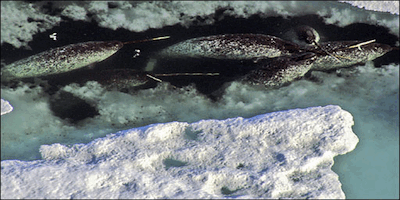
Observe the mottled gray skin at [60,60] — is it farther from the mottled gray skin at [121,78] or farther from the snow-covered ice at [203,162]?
the snow-covered ice at [203,162]

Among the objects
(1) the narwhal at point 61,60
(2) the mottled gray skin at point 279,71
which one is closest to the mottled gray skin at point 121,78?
(1) the narwhal at point 61,60

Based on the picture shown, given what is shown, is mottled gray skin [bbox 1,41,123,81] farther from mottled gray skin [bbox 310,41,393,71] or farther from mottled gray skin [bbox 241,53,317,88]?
mottled gray skin [bbox 310,41,393,71]

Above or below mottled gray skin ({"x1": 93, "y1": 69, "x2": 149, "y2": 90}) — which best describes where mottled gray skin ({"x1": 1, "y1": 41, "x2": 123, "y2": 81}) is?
above

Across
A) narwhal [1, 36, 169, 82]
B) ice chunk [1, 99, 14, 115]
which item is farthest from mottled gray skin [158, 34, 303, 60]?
ice chunk [1, 99, 14, 115]

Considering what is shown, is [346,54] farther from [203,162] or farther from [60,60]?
[60,60]

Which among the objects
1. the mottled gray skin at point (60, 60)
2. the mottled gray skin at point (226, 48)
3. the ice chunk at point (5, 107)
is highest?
the mottled gray skin at point (226, 48)

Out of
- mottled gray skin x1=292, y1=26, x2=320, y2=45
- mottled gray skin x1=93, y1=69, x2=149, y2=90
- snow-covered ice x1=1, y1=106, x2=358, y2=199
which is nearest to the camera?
snow-covered ice x1=1, y1=106, x2=358, y2=199
